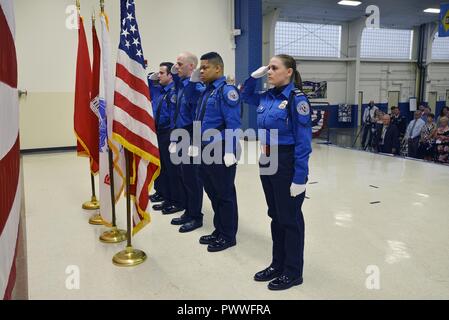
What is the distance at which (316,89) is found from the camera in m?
16.3

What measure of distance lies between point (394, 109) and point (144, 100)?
7.58 metres

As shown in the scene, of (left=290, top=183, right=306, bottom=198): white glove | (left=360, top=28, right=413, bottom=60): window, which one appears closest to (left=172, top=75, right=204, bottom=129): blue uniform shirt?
(left=290, top=183, right=306, bottom=198): white glove

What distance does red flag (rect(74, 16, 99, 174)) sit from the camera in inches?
149

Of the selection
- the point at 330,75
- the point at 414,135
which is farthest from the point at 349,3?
the point at 414,135

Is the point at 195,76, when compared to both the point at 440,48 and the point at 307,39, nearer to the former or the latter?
the point at 307,39

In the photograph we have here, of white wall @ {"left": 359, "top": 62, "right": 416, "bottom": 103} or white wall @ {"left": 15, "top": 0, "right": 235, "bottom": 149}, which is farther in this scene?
white wall @ {"left": 359, "top": 62, "right": 416, "bottom": 103}

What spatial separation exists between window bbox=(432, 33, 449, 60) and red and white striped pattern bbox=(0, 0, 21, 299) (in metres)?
20.7

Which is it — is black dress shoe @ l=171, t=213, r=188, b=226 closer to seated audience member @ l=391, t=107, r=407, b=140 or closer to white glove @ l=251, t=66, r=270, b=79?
white glove @ l=251, t=66, r=270, b=79

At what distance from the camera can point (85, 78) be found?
391 cm

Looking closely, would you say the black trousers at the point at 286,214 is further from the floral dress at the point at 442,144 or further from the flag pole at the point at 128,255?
the floral dress at the point at 442,144

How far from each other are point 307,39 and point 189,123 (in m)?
13.3

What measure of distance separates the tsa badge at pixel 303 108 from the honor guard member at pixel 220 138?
0.83 m
